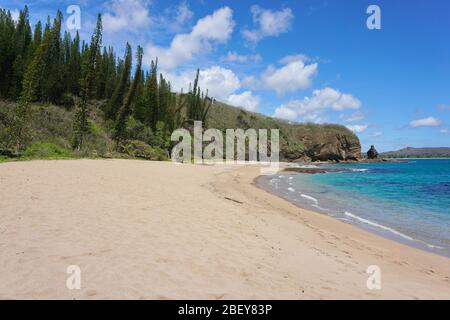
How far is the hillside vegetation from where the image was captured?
34.2m

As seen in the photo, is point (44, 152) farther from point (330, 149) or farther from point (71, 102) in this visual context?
point (330, 149)

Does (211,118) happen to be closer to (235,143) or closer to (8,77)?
(235,143)

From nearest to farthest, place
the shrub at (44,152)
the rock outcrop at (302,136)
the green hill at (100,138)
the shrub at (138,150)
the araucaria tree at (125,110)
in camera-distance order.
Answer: the shrub at (44,152), the green hill at (100,138), the shrub at (138,150), the araucaria tree at (125,110), the rock outcrop at (302,136)

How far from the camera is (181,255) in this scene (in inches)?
241

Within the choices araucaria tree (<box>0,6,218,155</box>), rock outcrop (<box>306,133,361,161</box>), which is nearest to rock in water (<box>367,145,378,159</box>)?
Answer: rock outcrop (<box>306,133,361,161</box>)

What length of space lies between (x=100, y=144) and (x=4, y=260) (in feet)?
135

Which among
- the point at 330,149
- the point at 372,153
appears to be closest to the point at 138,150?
the point at 330,149

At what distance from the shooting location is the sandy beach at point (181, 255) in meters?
4.73

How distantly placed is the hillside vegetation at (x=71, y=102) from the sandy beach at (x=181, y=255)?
22.0 m

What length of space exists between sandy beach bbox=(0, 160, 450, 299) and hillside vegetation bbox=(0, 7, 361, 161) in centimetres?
2201

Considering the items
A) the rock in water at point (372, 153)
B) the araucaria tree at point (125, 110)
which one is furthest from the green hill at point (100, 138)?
the rock in water at point (372, 153)

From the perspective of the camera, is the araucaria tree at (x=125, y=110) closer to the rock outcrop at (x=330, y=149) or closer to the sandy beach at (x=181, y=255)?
the sandy beach at (x=181, y=255)

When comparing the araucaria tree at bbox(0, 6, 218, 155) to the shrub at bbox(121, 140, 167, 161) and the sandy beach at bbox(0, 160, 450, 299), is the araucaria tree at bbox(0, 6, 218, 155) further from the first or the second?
the sandy beach at bbox(0, 160, 450, 299)

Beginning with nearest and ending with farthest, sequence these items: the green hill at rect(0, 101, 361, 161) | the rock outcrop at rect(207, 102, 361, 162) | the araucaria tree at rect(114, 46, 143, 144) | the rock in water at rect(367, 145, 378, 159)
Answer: the green hill at rect(0, 101, 361, 161)
the araucaria tree at rect(114, 46, 143, 144)
the rock outcrop at rect(207, 102, 361, 162)
the rock in water at rect(367, 145, 378, 159)
